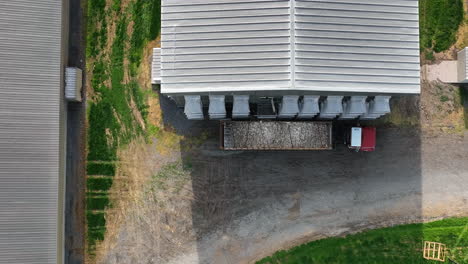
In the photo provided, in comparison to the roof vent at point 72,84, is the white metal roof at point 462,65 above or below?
above

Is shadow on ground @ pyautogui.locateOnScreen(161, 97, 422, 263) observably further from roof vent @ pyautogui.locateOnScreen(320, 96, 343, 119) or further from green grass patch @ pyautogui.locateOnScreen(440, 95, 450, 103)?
roof vent @ pyautogui.locateOnScreen(320, 96, 343, 119)

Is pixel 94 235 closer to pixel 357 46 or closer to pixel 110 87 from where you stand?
pixel 110 87

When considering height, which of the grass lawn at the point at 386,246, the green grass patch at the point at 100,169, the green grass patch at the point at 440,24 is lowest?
the grass lawn at the point at 386,246

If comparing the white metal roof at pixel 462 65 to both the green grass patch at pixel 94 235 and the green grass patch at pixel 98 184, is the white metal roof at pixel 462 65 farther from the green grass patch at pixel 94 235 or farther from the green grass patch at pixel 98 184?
the green grass patch at pixel 94 235

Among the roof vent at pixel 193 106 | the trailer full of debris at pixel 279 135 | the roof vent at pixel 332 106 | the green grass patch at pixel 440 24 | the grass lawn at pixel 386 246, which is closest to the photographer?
the roof vent at pixel 193 106

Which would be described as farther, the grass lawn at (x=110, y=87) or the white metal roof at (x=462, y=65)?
the grass lawn at (x=110, y=87)

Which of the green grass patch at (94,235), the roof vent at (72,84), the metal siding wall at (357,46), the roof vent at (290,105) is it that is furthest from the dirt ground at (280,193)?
the metal siding wall at (357,46)

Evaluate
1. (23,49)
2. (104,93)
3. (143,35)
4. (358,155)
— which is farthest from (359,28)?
(23,49)

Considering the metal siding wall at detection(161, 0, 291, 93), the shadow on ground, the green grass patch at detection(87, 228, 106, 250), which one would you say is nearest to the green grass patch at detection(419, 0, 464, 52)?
the shadow on ground
